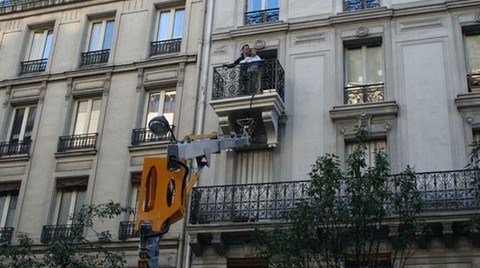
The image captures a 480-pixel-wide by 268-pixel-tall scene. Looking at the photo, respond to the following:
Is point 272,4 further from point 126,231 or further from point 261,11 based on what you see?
point 126,231

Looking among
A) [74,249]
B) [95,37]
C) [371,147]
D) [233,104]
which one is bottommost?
[74,249]

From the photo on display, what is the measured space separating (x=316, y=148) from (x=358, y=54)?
3.40 meters

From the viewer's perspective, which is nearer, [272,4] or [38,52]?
[272,4]

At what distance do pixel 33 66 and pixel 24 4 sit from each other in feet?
8.53

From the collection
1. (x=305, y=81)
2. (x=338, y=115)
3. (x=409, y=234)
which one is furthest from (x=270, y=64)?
(x=409, y=234)

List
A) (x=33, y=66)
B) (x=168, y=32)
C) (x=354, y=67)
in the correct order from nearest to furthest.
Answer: (x=354, y=67), (x=168, y=32), (x=33, y=66)

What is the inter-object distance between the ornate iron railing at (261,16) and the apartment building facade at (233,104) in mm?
72

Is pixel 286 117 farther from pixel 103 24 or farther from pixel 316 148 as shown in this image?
pixel 103 24

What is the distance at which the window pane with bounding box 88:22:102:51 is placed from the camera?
22.6 meters

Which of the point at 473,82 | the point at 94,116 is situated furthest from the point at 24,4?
the point at 473,82

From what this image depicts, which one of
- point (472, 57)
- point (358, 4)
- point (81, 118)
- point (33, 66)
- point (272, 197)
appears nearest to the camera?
point (272, 197)

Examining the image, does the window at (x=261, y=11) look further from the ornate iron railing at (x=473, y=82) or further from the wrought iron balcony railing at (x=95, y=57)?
the ornate iron railing at (x=473, y=82)

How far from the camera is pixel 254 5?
69.0 feet

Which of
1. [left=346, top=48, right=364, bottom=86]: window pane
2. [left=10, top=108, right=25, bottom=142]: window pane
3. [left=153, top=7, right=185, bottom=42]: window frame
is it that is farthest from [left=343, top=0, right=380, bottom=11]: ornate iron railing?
[left=10, top=108, right=25, bottom=142]: window pane
